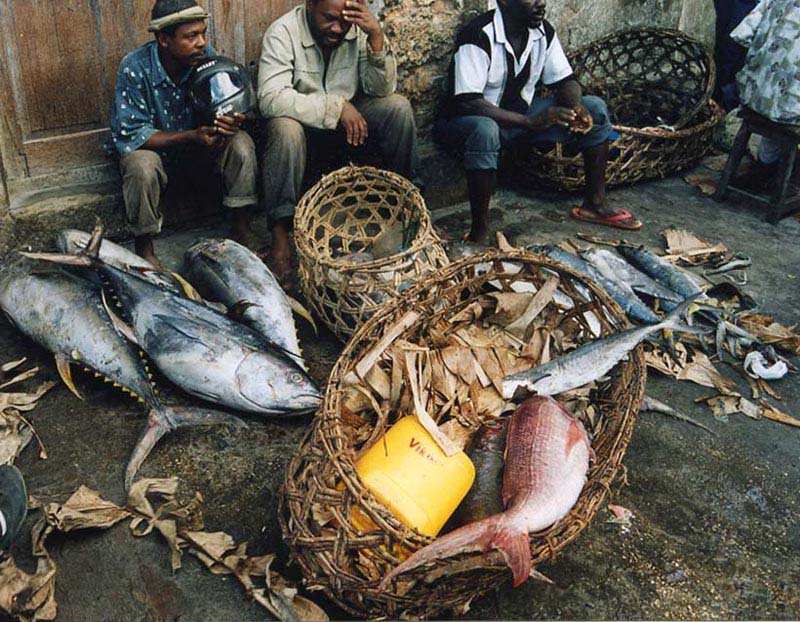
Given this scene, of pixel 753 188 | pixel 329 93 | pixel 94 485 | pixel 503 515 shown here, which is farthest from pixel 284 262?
pixel 753 188

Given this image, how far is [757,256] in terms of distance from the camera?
17.2 ft

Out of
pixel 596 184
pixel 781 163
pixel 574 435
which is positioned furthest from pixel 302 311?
pixel 781 163

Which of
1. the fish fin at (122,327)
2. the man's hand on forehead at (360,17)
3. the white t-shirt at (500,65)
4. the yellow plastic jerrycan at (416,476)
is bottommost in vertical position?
the fish fin at (122,327)

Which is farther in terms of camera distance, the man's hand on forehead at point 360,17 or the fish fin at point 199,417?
the man's hand on forehead at point 360,17

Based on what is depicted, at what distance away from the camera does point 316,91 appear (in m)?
4.83

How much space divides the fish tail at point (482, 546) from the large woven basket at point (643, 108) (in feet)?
12.9

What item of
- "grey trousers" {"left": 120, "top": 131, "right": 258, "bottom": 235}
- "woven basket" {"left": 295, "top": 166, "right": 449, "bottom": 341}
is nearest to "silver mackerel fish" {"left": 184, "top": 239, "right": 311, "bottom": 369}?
"woven basket" {"left": 295, "top": 166, "right": 449, "bottom": 341}

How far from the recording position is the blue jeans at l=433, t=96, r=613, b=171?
4988 mm

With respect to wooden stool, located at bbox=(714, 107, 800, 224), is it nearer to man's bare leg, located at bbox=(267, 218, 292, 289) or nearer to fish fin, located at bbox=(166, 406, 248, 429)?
man's bare leg, located at bbox=(267, 218, 292, 289)

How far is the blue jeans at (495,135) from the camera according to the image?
4.99 metres

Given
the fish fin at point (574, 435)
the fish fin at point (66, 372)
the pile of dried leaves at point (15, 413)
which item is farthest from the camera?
the fish fin at point (66, 372)

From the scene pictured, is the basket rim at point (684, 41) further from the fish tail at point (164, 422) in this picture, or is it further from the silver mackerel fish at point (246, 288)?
the fish tail at point (164, 422)

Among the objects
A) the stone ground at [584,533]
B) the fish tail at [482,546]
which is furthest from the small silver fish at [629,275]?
the fish tail at [482,546]

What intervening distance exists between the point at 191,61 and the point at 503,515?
3.10m
